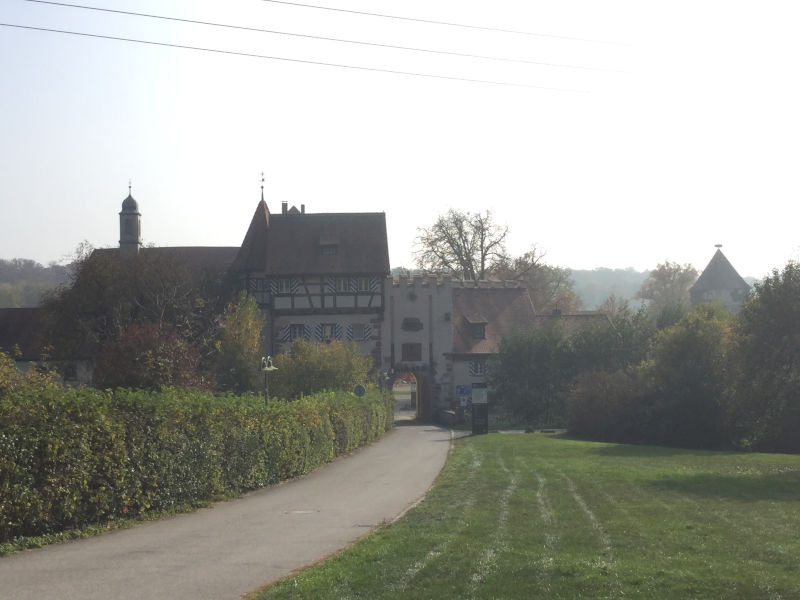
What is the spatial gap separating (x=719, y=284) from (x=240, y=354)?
242ft

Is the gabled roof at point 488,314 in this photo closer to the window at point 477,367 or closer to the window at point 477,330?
the window at point 477,330

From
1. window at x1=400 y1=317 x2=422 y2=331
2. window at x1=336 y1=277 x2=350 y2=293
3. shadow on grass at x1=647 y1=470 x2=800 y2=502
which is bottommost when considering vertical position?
shadow on grass at x1=647 y1=470 x2=800 y2=502

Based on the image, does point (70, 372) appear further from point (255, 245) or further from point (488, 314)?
point (488, 314)

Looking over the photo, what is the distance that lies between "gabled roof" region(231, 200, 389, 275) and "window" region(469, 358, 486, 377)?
30.0 ft

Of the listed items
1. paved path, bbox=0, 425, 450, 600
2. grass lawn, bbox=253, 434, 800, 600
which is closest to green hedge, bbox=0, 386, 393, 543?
paved path, bbox=0, 425, 450, 600

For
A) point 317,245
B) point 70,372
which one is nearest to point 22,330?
point 70,372

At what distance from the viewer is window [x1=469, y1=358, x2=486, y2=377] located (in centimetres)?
6197

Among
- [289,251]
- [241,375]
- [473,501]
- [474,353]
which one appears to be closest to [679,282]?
[474,353]

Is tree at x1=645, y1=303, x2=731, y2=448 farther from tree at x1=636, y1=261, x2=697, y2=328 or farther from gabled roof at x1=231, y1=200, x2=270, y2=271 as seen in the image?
tree at x1=636, y1=261, x2=697, y2=328

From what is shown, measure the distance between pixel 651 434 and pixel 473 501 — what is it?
28.8m

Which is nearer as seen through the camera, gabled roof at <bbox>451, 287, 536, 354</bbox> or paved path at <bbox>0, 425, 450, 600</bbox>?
paved path at <bbox>0, 425, 450, 600</bbox>

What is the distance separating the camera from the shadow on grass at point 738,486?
20156 millimetres

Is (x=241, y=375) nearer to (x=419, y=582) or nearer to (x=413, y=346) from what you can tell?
(x=413, y=346)

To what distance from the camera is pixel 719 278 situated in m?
107
